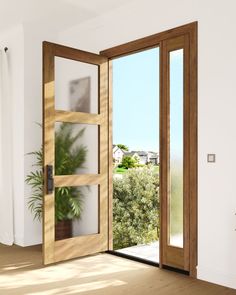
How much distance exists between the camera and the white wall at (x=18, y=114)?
495 cm

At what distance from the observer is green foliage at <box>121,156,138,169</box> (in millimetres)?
7299

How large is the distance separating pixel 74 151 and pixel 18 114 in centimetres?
116

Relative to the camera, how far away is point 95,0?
165 inches

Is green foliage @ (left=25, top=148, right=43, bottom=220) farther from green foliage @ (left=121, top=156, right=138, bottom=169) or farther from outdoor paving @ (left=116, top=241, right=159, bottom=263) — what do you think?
green foliage @ (left=121, top=156, right=138, bottom=169)

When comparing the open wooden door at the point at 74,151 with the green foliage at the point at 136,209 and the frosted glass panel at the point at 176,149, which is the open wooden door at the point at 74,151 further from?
the green foliage at the point at 136,209

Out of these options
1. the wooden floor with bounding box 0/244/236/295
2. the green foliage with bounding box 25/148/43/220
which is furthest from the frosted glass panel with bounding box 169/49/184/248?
the green foliage with bounding box 25/148/43/220

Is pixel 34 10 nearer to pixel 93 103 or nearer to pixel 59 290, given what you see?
pixel 93 103

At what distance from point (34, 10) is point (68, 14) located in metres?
0.42
